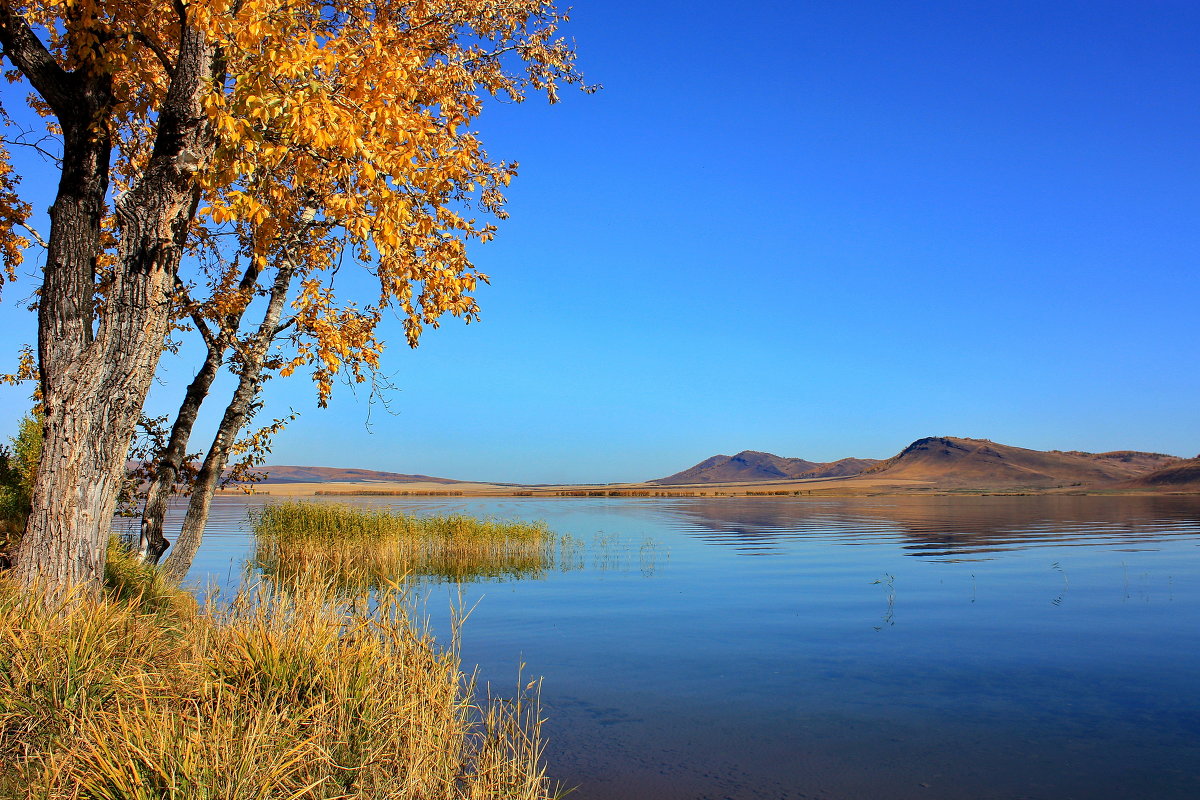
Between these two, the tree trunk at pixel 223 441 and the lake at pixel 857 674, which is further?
the tree trunk at pixel 223 441

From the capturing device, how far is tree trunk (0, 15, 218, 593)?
8109mm

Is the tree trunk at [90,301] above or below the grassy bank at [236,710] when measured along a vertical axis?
above

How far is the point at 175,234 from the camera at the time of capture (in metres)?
9.16

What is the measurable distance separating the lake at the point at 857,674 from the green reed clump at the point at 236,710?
2007 mm

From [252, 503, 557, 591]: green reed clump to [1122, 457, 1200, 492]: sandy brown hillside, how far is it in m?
125

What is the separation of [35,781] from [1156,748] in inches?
389

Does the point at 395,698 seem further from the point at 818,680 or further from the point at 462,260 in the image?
the point at 818,680

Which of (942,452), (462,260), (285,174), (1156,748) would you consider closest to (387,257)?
→ (462,260)

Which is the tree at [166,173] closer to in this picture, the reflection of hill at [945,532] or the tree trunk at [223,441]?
the tree trunk at [223,441]

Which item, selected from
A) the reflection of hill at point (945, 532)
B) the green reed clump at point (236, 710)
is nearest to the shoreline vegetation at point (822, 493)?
the reflection of hill at point (945, 532)

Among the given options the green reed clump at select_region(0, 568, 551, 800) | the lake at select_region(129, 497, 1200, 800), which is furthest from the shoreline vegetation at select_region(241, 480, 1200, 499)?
the green reed clump at select_region(0, 568, 551, 800)

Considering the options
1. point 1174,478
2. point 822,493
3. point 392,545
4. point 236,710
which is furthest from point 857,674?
point 1174,478

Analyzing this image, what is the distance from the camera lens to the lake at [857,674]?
24.6 ft

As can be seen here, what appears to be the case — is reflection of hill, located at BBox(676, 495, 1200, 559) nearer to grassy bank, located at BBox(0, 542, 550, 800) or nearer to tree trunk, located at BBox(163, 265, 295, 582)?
tree trunk, located at BBox(163, 265, 295, 582)
